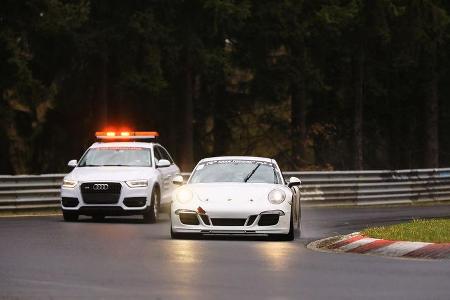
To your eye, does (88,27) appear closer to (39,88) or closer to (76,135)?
(39,88)

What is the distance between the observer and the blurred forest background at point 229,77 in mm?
39719

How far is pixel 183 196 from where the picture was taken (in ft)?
64.8

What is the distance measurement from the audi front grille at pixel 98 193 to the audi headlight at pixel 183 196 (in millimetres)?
4712

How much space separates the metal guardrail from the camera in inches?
1132

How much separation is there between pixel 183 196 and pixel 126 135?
759cm

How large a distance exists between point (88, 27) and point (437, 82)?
16.5m

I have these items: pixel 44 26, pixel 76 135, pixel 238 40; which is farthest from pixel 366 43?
pixel 44 26

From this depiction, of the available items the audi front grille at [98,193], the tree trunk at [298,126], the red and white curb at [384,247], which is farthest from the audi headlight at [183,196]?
the tree trunk at [298,126]

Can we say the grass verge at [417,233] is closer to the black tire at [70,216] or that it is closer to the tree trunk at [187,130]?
the black tire at [70,216]

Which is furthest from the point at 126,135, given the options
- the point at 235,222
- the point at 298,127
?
the point at 298,127

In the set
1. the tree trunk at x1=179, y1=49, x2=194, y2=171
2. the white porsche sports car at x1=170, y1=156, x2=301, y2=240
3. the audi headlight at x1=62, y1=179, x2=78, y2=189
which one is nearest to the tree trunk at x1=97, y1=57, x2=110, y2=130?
the tree trunk at x1=179, y1=49, x2=194, y2=171

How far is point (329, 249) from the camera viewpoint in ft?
61.2

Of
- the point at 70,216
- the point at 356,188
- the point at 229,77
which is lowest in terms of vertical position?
the point at 356,188

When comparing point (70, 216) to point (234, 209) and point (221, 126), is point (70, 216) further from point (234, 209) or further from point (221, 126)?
point (221, 126)
